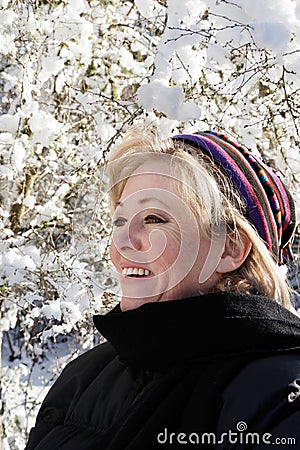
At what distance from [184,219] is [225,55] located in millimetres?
1194

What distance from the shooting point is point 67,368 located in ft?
5.50

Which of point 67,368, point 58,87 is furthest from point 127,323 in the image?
point 58,87

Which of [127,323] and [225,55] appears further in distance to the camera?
[225,55]

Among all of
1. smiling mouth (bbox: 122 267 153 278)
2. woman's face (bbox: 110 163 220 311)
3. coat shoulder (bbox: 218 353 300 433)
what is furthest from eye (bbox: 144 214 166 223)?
coat shoulder (bbox: 218 353 300 433)

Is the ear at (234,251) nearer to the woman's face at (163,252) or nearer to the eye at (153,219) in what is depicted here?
the woman's face at (163,252)

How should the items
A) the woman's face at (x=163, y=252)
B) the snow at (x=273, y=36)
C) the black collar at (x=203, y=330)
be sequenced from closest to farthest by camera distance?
the black collar at (x=203, y=330), the woman's face at (x=163, y=252), the snow at (x=273, y=36)

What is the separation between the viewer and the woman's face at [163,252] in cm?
141

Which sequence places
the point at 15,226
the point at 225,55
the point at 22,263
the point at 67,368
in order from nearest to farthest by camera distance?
1. the point at 67,368
2. the point at 225,55
3. the point at 22,263
4. the point at 15,226

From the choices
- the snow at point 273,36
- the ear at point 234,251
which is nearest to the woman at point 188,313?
the ear at point 234,251

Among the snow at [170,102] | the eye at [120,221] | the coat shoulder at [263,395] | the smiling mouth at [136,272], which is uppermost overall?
the snow at [170,102]

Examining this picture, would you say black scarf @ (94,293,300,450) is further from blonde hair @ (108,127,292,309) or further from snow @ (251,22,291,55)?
snow @ (251,22,291,55)

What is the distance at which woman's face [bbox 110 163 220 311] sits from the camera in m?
1.41

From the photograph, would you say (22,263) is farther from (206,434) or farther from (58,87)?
(206,434)

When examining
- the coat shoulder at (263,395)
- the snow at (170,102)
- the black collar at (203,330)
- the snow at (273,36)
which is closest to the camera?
the coat shoulder at (263,395)
